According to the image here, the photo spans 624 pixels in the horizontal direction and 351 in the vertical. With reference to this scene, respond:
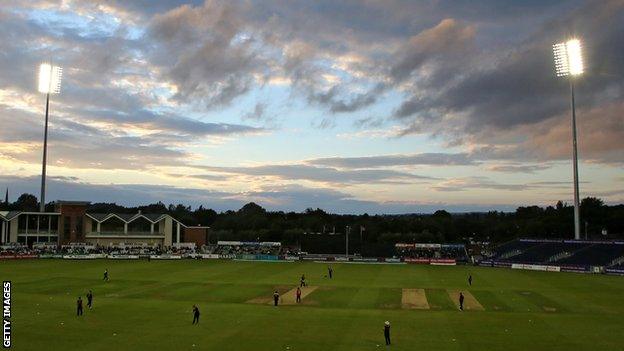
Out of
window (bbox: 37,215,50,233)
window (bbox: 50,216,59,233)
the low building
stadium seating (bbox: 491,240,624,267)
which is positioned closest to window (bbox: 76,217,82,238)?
the low building

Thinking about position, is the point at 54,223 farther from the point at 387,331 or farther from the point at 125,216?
the point at 387,331

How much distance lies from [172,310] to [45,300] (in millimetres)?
12493

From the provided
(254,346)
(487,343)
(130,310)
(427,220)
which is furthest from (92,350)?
(427,220)

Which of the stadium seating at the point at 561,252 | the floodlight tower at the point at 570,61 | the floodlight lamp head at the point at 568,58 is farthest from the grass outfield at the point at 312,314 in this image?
the floodlight lamp head at the point at 568,58

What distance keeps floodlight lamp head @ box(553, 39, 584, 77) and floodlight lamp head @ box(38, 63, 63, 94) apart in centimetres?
8833

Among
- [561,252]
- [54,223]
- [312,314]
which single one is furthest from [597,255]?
[54,223]

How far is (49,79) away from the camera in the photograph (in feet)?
345

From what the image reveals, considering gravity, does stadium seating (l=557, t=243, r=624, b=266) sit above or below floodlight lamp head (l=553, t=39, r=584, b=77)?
below

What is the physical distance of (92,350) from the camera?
27.3 m

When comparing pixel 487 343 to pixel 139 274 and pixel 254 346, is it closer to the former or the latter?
pixel 254 346

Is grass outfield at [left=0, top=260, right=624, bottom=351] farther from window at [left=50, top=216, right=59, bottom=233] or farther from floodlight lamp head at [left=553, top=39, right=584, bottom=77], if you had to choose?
window at [left=50, top=216, right=59, bottom=233]

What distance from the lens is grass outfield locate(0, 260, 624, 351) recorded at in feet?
97.4

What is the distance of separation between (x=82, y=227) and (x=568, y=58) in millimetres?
100904

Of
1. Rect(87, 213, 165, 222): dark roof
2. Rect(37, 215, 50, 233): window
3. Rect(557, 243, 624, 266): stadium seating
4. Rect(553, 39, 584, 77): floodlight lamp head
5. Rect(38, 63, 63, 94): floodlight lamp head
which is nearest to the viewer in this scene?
Rect(557, 243, 624, 266): stadium seating
